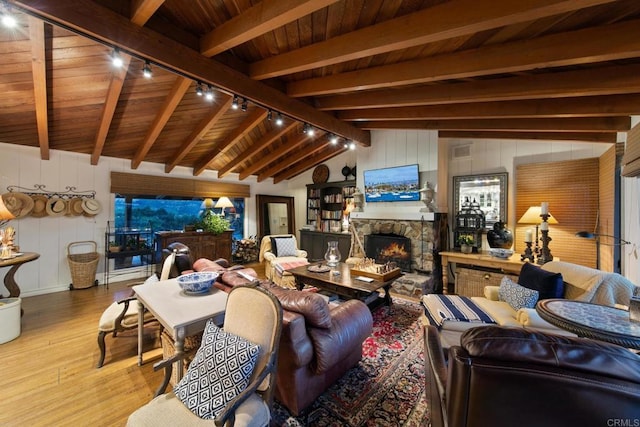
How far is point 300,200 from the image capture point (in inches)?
311

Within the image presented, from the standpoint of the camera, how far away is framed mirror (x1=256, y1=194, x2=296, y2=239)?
735 cm

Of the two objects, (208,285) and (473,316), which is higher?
(208,285)

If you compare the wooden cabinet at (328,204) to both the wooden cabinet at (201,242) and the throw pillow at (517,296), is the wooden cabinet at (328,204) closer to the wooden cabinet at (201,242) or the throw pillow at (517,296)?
the wooden cabinet at (201,242)

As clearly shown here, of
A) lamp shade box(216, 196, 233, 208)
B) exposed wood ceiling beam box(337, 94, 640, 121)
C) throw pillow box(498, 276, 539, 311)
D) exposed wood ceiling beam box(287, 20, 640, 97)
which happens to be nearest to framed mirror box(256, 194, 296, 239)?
lamp shade box(216, 196, 233, 208)

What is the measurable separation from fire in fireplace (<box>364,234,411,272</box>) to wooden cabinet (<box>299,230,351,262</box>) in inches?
33.5

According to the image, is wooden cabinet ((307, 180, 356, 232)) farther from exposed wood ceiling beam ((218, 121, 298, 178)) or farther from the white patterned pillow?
the white patterned pillow

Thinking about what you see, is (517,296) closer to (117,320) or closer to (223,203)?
(117,320)

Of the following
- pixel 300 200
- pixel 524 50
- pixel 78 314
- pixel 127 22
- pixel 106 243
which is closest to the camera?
pixel 524 50

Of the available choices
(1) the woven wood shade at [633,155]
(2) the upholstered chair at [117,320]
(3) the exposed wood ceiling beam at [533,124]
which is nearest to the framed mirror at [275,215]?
(3) the exposed wood ceiling beam at [533,124]

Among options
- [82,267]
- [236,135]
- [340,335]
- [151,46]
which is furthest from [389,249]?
[82,267]

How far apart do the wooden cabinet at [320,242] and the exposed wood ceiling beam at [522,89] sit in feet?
11.2

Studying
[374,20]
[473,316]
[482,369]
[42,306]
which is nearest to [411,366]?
[473,316]

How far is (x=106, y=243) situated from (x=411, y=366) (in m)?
5.79

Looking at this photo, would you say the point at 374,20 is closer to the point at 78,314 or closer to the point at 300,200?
the point at 78,314
